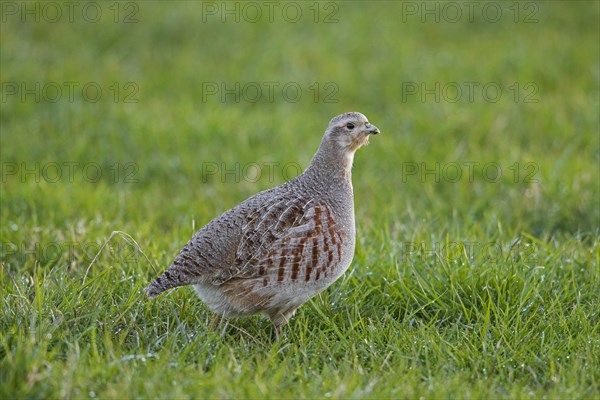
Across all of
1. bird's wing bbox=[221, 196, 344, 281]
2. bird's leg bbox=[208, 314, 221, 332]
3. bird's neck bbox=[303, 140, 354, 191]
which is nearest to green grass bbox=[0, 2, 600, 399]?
bird's leg bbox=[208, 314, 221, 332]

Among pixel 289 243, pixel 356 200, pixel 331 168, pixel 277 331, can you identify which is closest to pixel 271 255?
pixel 289 243

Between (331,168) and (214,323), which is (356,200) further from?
(214,323)

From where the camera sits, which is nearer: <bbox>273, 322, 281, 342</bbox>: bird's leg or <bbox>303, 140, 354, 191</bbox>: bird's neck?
<bbox>273, 322, 281, 342</bbox>: bird's leg

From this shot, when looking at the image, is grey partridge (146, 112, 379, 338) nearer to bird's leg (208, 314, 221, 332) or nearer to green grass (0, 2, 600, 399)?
bird's leg (208, 314, 221, 332)

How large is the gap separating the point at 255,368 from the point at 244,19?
771 centimetres

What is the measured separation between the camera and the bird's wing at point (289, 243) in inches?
177

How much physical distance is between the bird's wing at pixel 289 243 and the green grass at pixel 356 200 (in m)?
0.38

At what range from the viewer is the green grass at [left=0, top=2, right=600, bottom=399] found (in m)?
4.15

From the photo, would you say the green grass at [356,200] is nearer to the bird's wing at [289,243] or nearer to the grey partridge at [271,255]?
the grey partridge at [271,255]

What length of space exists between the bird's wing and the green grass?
1.23 ft

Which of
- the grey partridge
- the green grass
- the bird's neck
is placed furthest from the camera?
the bird's neck

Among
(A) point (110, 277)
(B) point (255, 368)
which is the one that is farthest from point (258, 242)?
(A) point (110, 277)

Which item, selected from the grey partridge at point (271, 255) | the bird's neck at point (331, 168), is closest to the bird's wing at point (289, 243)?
the grey partridge at point (271, 255)

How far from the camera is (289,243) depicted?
4520 millimetres
